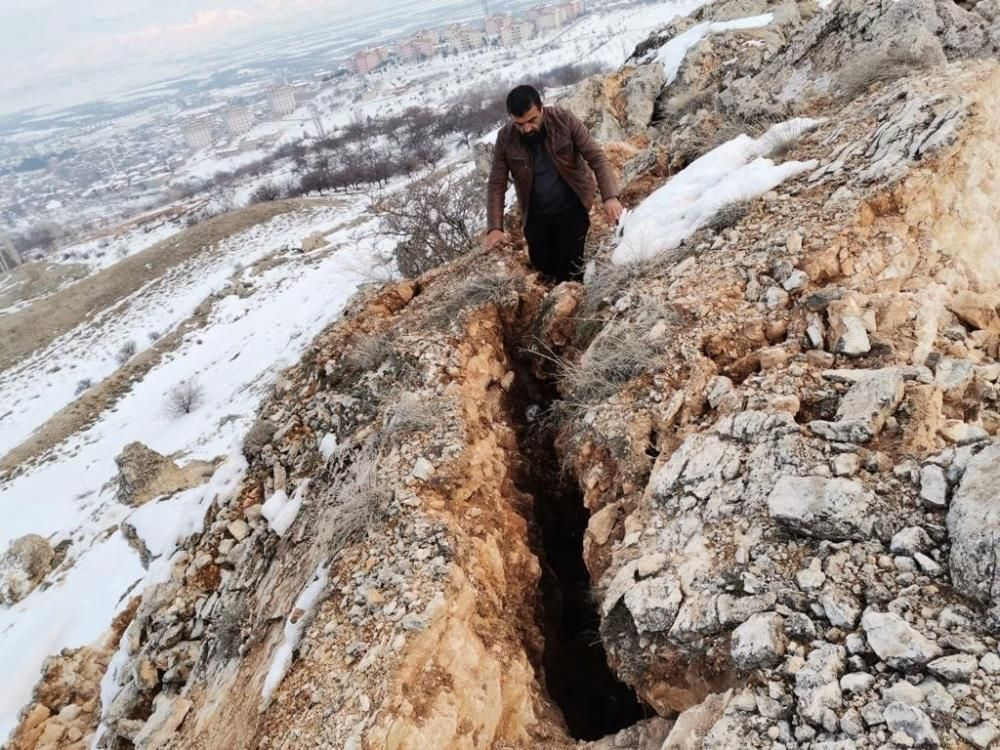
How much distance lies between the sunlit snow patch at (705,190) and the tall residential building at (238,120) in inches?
5920

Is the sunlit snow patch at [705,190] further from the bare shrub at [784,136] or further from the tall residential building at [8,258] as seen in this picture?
the tall residential building at [8,258]

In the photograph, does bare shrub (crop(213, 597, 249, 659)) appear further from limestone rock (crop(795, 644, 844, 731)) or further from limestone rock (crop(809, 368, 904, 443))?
limestone rock (crop(809, 368, 904, 443))

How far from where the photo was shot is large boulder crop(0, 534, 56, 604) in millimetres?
8469

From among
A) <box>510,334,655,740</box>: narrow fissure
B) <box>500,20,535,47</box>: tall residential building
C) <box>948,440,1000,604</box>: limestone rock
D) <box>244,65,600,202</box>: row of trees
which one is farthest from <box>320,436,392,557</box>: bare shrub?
<box>500,20,535,47</box>: tall residential building

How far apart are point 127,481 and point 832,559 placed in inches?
386

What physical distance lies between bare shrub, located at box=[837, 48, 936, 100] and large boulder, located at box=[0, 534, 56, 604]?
1176 cm

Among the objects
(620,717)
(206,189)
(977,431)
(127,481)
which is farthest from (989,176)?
(206,189)

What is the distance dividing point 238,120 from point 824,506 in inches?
6358

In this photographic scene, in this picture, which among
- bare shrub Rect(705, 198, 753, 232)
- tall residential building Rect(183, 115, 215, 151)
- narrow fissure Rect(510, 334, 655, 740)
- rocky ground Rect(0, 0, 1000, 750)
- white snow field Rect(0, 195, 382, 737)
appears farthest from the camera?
tall residential building Rect(183, 115, 215, 151)

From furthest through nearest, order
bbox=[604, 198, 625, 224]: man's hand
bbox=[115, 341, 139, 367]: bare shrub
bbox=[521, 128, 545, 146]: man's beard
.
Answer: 1. bbox=[115, 341, 139, 367]: bare shrub
2. bbox=[604, 198, 625, 224]: man's hand
3. bbox=[521, 128, 545, 146]: man's beard

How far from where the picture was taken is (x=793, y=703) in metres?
1.66

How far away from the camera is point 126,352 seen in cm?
2209

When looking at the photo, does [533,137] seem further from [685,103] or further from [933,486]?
[685,103]

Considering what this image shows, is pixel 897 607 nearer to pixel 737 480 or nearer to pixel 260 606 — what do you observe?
pixel 737 480
